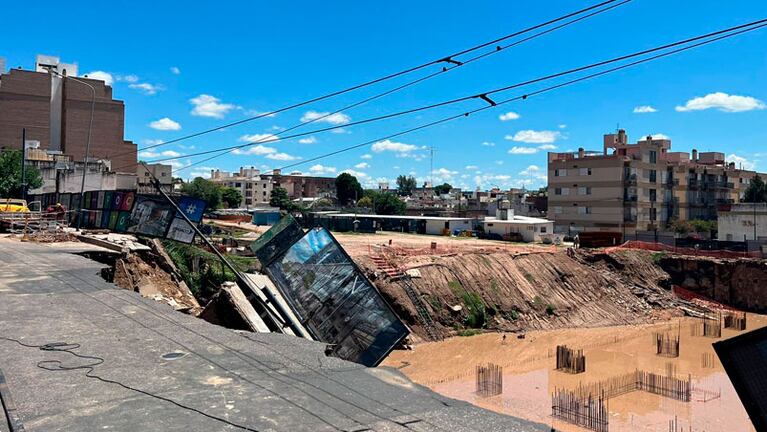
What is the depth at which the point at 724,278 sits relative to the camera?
43.4 m

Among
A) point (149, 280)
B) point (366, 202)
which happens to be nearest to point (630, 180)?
point (149, 280)

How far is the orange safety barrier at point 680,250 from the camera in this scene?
46281mm

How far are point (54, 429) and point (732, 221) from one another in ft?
218

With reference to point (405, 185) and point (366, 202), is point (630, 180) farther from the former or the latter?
point (405, 185)

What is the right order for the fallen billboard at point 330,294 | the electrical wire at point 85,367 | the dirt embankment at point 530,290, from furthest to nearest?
the dirt embankment at point 530,290 < the fallen billboard at point 330,294 < the electrical wire at point 85,367

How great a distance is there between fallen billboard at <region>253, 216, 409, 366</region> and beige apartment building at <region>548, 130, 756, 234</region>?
181 ft

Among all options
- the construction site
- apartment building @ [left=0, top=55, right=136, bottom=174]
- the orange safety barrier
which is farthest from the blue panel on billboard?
apartment building @ [left=0, top=55, right=136, bottom=174]

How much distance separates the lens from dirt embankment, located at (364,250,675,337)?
32.2 m

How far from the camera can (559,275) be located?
40.1 meters

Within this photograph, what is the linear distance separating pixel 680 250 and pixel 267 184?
11167cm

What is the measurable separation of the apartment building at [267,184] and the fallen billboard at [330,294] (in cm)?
11050

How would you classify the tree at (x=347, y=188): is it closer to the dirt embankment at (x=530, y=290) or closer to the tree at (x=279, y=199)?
the tree at (x=279, y=199)

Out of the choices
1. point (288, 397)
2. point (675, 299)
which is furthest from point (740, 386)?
point (675, 299)

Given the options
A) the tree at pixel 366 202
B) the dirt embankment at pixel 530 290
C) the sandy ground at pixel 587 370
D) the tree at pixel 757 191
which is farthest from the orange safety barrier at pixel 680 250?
the tree at pixel 366 202
